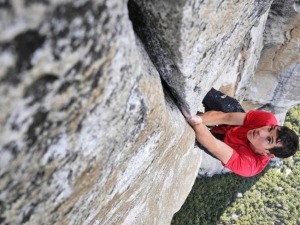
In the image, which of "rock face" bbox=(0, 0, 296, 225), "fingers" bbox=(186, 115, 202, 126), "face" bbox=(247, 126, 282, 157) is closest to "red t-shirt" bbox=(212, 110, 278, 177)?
"face" bbox=(247, 126, 282, 157)

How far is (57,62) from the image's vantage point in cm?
141

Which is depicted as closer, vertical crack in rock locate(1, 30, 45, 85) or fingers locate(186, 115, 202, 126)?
vertical crack in rock locate(1, 30, 45, 85)

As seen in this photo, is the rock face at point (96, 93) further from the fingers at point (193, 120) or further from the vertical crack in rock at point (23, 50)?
the fingers at point (193, 120)

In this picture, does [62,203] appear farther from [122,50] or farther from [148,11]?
[148,11]

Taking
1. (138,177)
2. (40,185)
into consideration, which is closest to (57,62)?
(40,185)

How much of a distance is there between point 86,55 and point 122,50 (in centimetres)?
27

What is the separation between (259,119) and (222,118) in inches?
16.3

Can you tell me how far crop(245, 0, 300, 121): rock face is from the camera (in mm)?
6102

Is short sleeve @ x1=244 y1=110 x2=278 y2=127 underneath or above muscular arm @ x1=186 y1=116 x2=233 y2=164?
underneath

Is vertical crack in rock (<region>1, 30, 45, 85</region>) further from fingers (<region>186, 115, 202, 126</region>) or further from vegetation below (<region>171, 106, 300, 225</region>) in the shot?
vegetation below (<region>171, 106, 300, 225</region>)

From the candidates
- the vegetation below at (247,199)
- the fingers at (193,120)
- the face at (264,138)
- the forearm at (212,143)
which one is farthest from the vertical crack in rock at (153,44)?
the vegetation below at (247,199)

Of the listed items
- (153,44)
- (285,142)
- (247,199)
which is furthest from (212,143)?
(247,199)

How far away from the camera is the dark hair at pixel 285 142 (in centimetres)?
373

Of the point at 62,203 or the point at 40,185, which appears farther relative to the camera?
the point at 62,203
